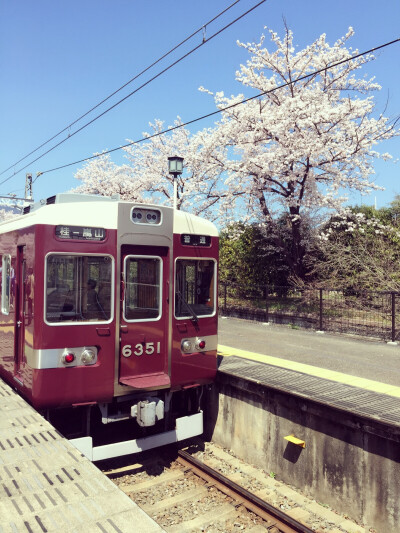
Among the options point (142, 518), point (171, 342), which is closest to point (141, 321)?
point (171, 342)

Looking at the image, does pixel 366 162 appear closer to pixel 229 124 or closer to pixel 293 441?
pixel 229 124

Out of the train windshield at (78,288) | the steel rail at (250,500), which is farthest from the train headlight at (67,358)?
the steel rail at (250,500)

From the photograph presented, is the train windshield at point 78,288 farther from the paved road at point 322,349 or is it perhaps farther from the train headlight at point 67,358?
the paved road at point 322,349

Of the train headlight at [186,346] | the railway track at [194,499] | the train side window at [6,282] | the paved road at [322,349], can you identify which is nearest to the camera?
the railway track at [194,499]

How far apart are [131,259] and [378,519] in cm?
420

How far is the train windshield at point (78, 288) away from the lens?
5.48 metres

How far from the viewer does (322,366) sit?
28.5ft

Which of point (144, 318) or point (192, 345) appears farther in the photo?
point (192, 345)

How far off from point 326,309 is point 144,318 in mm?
8722

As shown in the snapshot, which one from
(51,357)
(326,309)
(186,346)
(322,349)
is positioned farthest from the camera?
(326,309)

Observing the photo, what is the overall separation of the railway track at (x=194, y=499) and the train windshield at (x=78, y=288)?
2321mm

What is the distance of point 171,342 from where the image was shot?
623 centimetres

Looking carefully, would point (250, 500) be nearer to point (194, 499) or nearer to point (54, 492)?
point (194, 499)

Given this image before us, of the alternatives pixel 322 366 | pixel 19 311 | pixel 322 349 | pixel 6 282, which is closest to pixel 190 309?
pixel 19 311
